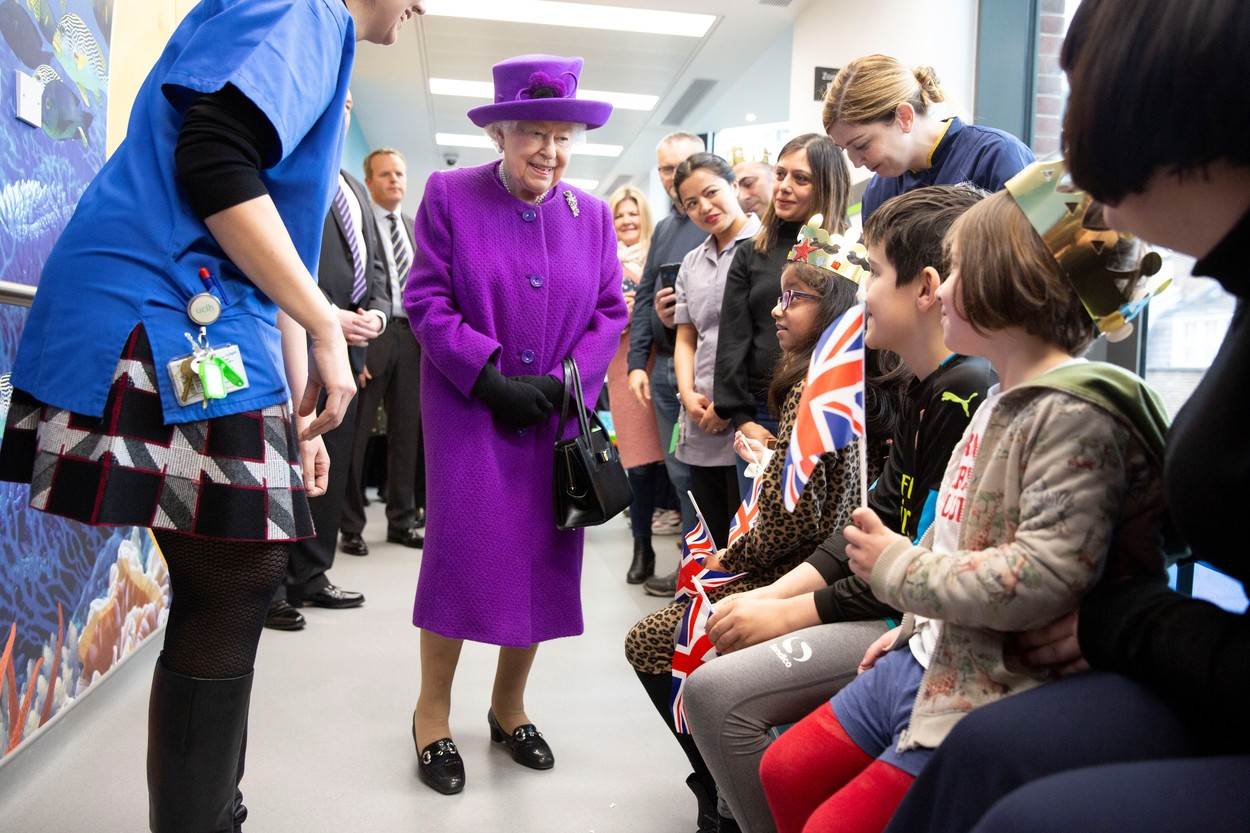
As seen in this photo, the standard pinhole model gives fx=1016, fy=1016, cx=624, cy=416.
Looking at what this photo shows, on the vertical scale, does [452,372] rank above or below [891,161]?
below

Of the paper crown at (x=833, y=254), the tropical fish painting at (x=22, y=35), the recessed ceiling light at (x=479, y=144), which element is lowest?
the paper crown at (x=833, y=254)

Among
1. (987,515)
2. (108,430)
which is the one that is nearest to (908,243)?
(987,515)

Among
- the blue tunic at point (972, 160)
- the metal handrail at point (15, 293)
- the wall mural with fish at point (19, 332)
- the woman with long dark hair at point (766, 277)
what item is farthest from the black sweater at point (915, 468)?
the wall mural with fish at point (19, 332)

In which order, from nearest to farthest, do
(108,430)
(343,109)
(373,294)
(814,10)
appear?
(108,430) → (343,109) → (373,294) → (814,10)

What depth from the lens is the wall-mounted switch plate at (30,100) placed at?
187cm

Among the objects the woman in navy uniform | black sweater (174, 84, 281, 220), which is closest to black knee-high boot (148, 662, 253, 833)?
the woman in navy uniform

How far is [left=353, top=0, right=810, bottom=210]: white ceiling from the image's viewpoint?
688 cm

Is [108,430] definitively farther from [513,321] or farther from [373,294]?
[373,294]

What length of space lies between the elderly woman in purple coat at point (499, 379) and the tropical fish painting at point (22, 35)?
0.77 meters

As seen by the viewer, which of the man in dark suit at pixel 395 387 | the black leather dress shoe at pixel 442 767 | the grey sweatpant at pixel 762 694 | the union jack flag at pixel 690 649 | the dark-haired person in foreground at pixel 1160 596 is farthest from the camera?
the man in dark suit at pixel 395 387

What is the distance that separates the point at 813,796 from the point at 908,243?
0.75 m

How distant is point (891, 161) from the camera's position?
216 cm

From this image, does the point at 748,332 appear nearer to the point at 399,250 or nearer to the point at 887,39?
the point at 399,250

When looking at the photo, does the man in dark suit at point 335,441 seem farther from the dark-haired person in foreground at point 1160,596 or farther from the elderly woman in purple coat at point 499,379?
the dark-haired person in foreground at point 1160,596
